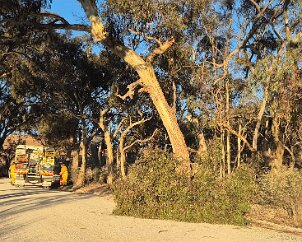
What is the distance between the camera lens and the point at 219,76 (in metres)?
21.9

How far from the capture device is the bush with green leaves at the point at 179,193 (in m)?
12.1

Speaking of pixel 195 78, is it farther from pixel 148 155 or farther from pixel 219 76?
pixel 148 155

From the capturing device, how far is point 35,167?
102 ft

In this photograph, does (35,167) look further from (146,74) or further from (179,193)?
(179,193)

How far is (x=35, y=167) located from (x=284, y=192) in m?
22.5

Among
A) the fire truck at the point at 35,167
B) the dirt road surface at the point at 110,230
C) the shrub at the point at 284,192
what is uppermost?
the fire truck at the point at 35,167

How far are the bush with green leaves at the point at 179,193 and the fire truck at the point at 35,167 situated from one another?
19.2 meters

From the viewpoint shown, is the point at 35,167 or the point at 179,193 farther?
the point at 35,167

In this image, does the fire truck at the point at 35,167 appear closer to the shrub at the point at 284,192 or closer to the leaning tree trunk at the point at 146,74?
the leaning tree trunk at the point at 146,74

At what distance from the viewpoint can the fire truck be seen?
31094mm

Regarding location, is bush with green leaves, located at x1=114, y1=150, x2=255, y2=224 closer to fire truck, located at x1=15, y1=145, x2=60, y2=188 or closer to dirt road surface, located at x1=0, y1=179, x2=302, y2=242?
dirt road surface, located at x1=0, y1=179, x2=302, y2=242

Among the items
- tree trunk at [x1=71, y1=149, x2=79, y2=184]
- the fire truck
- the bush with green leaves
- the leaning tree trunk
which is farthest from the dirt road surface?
tree trunk at [x1=71, y1=149, x2=79, y2=184]

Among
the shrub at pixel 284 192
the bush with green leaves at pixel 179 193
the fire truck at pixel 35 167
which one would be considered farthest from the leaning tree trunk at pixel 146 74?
the fire truck at pixel 35 167

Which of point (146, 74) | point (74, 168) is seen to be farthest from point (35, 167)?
point (146, 74)
